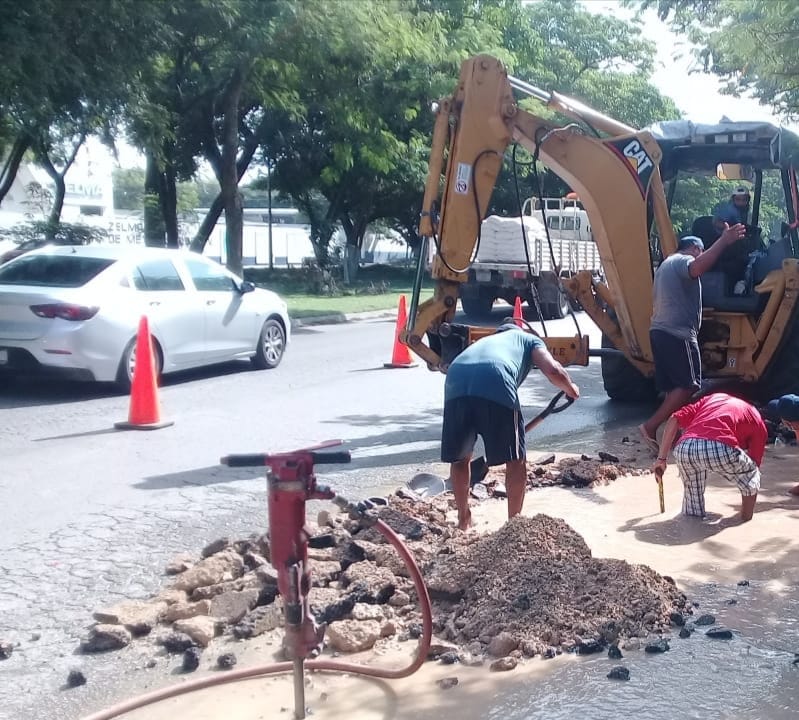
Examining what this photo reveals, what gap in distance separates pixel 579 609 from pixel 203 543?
8.16 feet

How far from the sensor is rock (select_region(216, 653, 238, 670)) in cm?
447

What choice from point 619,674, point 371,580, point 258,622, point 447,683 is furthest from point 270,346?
point 619,674

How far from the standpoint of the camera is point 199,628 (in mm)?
4730

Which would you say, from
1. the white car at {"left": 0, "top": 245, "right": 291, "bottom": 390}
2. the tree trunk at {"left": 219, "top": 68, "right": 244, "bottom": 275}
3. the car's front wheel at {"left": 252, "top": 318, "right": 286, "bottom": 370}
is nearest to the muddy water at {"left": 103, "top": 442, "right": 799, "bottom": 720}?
the white car at {"left": 0, "top": 245, "right": 291, "bottom": 390}

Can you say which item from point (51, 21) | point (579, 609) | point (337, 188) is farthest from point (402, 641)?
point (337, 188)

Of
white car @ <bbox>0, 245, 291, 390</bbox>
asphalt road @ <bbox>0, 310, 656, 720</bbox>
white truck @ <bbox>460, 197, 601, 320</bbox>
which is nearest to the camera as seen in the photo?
asphalt road @ <bbox>0, 310, 656, 720</bbox>

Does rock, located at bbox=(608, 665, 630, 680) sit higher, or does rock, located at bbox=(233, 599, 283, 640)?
rock, located at bbox=(233, 599, 283, 640)

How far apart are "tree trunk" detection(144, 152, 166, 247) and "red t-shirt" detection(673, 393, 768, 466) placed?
23.5 metres

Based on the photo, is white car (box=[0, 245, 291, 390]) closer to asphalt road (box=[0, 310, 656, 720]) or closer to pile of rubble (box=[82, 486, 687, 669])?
asphalt road (box=[0, 310, 656, 720])

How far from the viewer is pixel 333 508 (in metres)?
7.10

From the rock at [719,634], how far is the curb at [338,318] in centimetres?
1704

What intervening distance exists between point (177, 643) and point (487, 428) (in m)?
2.25

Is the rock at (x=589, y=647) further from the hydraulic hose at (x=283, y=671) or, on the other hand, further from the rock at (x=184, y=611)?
the rock at (x=184, y=611)

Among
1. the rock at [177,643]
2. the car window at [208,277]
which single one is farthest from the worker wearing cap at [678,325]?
the car window at [208,277]
